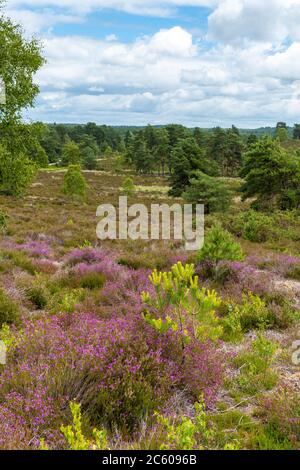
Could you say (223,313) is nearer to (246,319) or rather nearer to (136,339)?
(246,319)

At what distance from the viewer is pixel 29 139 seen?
1282 cm

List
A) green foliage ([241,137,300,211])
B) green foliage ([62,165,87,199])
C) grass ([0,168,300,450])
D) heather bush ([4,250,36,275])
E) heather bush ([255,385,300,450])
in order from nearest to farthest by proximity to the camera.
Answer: heather bush ([255,385,300,450])
grass ([0,168,300,450])
heather bush ([4,250,36,275])
green foliage ([241,137,300,211])
green foliage ([62,165,87,199])

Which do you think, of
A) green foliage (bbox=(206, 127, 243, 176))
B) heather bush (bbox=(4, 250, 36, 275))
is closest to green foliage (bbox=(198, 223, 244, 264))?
heather bush (bbox=(4, 250, 36, 275))

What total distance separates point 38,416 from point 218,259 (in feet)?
22.9

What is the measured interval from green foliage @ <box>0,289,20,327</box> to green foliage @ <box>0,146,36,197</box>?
5.90 m

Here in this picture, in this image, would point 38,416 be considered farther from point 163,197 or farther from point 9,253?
point 163,197

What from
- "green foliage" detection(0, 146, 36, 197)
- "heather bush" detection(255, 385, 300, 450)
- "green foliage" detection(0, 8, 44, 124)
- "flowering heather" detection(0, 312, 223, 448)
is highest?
"green foliage" detection(0, 8, 44, 124)

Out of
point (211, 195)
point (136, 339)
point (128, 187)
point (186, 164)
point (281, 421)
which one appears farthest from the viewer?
point (128, 187)

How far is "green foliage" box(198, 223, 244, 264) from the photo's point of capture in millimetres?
9922

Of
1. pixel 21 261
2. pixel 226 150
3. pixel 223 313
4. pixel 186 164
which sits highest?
pixel 226 150

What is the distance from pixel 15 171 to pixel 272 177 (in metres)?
21.7

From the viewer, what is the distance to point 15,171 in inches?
485

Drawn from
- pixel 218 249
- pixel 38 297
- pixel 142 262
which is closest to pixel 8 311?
pixel 38 297

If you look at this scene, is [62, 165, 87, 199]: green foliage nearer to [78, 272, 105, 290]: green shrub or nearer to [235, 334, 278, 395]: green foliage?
[78, 272, 105, 290]: green shrub
